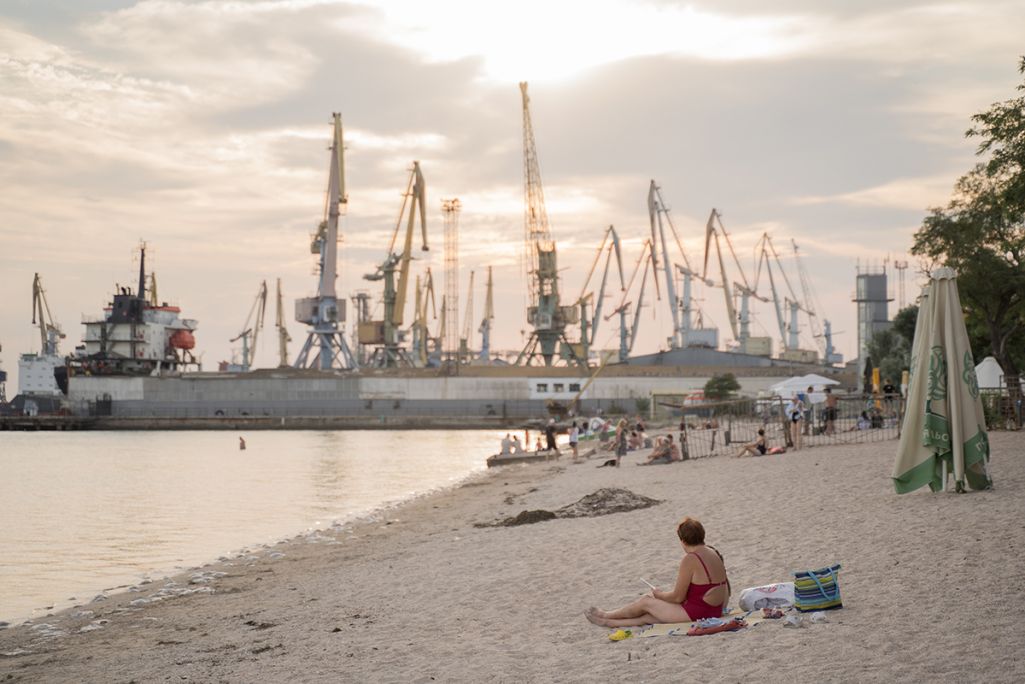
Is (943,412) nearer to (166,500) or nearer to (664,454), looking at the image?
(664,454)

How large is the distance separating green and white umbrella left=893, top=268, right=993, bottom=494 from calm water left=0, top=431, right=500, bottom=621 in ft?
33.9

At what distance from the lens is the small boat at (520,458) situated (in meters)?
36.2

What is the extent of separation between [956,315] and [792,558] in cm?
421

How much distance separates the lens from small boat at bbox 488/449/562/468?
3625 centimetres

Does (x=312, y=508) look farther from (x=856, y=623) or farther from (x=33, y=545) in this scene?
(x=856, y=623)

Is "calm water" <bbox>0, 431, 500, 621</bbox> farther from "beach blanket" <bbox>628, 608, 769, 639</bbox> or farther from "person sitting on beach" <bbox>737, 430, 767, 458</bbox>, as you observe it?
"person sitting on beach" <bbox>737, 430, 767, 458</bbox>

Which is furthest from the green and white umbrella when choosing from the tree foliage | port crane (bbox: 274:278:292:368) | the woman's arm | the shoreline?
port crane (bbox: 274:278:292:368)

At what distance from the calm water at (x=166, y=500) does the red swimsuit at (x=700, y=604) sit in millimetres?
8369

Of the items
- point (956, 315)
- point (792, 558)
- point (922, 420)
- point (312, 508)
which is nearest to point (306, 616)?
point (792, 558)

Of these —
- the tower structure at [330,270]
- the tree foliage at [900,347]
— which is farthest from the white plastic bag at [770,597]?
the tower structure at [330,270]

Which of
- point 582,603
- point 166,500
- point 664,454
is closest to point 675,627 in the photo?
point 582,603

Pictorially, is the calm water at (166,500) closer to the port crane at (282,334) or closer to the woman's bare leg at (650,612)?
the woman's bare leg at (650,612)

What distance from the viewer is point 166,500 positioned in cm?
2756

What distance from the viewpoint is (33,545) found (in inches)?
749
